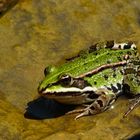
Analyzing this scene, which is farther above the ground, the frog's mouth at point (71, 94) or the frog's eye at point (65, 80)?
the frog's eye at point (65, 80)

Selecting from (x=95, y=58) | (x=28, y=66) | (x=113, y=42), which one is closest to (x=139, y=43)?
(x=113, y=42)

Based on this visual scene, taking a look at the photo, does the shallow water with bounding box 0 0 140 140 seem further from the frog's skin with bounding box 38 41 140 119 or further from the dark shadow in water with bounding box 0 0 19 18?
the frog's skin with bounding box 38 41 140 119

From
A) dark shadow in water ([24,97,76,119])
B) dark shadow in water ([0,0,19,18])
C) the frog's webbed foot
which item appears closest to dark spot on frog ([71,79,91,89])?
dark shadow in water ([24,97,76,119])

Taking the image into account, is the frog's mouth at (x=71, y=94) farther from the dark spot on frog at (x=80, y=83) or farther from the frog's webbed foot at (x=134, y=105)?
the frog's webbed foot at (x=134, y=105)

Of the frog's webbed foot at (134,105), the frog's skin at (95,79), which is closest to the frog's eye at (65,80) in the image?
the frog's skin at (95,79)

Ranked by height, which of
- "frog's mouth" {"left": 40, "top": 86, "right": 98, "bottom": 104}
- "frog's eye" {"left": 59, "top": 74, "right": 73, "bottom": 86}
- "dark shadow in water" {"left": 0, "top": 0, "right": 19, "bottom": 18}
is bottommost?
"frog's mouth" {"left": 40, "top": 86, "right": 98, "bottom": 104}

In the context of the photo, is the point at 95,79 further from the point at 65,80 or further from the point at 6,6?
the point at 6,6
